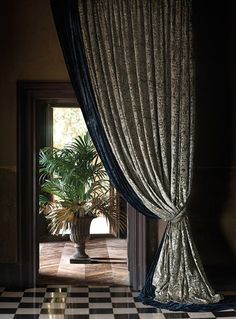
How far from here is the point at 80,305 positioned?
429 cm

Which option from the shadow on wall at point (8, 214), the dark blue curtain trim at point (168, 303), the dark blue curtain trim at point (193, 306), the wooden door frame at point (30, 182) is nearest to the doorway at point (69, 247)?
the wooden door frame at point (30, 182)

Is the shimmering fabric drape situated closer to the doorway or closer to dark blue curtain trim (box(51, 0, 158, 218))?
dark blue curtain trim (box(51, 0, 158, 218))

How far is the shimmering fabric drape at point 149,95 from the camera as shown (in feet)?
14.4

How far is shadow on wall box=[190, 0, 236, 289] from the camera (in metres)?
4.86

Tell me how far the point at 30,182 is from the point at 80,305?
1342 mm

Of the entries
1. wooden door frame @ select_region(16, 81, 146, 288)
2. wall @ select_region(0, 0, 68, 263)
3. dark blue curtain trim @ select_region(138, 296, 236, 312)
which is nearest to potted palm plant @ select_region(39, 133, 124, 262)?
wooden door frame @ select_region(16, 81, 146, 288)

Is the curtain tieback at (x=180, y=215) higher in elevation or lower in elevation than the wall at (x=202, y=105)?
lower

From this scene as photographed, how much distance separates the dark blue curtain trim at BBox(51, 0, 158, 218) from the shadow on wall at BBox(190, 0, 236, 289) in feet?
2.44

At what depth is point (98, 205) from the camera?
245 inches

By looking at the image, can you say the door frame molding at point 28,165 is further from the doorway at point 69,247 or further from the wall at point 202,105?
the doorway at point 69,247

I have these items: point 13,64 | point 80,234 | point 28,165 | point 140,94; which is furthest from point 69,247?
point 140,94

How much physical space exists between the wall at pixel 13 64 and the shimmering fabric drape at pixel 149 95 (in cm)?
66

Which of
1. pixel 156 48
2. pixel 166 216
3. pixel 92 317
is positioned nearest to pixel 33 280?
pixel 92 317

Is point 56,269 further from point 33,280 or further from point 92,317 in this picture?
point 92,317
